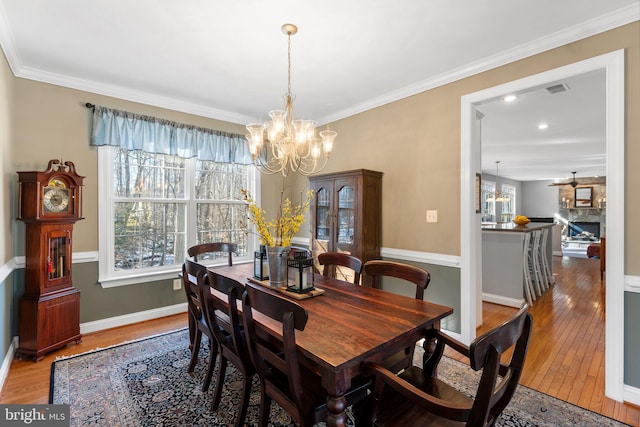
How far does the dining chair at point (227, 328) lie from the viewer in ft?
5.36

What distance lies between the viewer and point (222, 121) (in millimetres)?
4051

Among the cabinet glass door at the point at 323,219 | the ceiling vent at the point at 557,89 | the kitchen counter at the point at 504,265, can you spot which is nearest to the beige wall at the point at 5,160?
the cabinet glass door at the point at 323,219

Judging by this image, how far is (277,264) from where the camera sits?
7.01 ft

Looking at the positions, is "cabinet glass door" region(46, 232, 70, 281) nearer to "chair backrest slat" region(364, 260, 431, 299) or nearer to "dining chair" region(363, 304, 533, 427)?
"chair backrest slat" region(364, 260, 431, 299)

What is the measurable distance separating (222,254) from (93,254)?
1424 millimetres

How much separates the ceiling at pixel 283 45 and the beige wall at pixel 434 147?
109 mm

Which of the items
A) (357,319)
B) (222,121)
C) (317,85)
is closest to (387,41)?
(317,85)

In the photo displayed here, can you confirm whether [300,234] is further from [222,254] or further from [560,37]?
[560,37]

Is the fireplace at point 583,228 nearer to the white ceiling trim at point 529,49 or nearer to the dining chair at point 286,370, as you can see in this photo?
the white ceiling trim at point 529,49

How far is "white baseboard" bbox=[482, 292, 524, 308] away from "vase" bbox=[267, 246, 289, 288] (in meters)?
3.42

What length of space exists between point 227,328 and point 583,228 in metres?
13.4

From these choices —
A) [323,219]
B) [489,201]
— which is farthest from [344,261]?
[489,201]

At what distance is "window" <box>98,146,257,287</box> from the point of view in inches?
128

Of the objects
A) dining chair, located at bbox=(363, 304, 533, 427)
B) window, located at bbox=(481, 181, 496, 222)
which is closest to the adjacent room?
dining chair, located at bbox=(363, 304, 533, 427)
